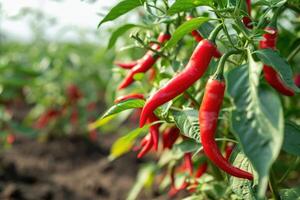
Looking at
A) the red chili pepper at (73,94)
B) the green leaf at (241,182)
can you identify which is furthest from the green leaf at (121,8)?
the red chili pepper at (73,94)

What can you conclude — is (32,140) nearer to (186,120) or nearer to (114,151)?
(114,151)

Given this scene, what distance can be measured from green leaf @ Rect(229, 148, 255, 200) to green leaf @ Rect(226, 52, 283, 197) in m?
0.38

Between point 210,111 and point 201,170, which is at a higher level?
point 210,111

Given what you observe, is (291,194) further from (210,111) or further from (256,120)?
(256,120)

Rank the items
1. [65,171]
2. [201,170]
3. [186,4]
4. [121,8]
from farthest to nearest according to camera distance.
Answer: [65,171]
[201,170]
[121,8]
[186,4]

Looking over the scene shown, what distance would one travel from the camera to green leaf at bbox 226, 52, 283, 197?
34.3 inches

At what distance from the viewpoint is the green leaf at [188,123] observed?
1.25 metres

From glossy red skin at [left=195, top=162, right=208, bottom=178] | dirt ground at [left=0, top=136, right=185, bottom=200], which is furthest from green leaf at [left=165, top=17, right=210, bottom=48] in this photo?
dirt ground at [left=0, top=136, right=185, bottom=200]

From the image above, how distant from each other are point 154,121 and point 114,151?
78 cm

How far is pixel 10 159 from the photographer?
13.2 ft

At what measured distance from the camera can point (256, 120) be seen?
914 mm

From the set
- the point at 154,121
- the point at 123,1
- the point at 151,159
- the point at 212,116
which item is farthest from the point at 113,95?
the point at 151,159

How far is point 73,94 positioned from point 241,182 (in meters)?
3.04

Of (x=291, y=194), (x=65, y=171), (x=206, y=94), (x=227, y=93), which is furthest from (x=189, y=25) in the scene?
(x=65, y=171)
